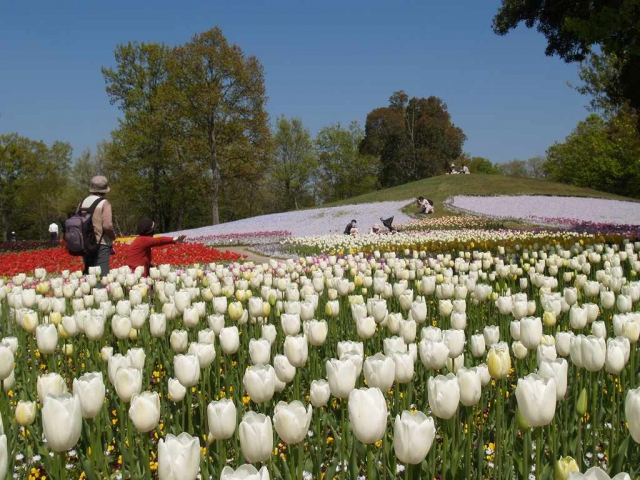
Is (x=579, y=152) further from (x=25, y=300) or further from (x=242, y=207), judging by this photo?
(x=25, y=300)

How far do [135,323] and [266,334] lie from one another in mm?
1342

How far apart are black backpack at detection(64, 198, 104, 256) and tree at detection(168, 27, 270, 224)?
3294 cm

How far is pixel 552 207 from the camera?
1221 inches

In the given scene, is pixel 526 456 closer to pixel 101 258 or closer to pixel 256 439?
pixel 256 439

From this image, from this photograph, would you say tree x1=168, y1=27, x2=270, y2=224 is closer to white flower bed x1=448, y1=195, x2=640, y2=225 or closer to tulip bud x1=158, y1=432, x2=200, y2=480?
white flower bed x1=448, y1=195, x2=640, y2=225

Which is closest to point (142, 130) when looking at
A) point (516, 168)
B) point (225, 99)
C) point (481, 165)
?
point (225, 99)

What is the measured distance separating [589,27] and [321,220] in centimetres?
2112

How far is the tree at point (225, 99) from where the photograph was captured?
133ft

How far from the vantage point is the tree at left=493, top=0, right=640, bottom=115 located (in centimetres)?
1213

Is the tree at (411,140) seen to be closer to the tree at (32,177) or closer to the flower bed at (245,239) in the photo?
the tree at (32,177)

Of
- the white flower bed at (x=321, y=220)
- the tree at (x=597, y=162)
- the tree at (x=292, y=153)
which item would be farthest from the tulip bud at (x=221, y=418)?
the tree at (x=292, y=153)

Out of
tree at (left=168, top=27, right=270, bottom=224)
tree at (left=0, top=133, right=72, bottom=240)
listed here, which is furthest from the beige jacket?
tree at (left=0, top=133, right=72, bottom=240)

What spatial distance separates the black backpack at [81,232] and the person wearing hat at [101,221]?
2.7 inches

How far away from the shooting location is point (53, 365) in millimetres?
4102
